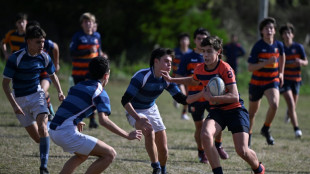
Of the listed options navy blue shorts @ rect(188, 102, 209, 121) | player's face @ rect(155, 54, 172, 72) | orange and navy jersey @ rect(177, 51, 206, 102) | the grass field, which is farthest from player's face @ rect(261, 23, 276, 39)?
player's face @ rect(155, 54, 172, 72)

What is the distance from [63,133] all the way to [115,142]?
346 centimetres

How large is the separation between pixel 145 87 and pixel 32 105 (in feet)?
4.88

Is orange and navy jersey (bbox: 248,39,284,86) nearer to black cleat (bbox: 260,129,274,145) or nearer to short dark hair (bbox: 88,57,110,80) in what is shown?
black cleat (bbox: 260,129,274,145)

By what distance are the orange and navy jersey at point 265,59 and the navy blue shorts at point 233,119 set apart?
254 centimetres

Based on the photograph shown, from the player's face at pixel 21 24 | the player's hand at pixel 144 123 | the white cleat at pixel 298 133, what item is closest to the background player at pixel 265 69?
the white cleat at pixel 298 133

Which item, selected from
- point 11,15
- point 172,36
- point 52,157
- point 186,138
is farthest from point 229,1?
point 52,157

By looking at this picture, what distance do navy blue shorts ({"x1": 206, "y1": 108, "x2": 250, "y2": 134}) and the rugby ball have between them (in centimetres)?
35

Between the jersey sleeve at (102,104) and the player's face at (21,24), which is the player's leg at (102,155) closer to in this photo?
the jersey sleeve at (102,104)

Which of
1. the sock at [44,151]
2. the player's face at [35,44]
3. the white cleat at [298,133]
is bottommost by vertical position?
the white cleat at [298,133]

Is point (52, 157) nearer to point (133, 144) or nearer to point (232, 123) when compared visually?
point (133, 144)

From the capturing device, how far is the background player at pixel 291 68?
30.1ft

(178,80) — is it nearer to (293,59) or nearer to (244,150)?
(244,150)

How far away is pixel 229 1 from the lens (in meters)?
33.7

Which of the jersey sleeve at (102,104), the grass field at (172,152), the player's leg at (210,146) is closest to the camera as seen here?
the jersey sleeve at (102,104)
